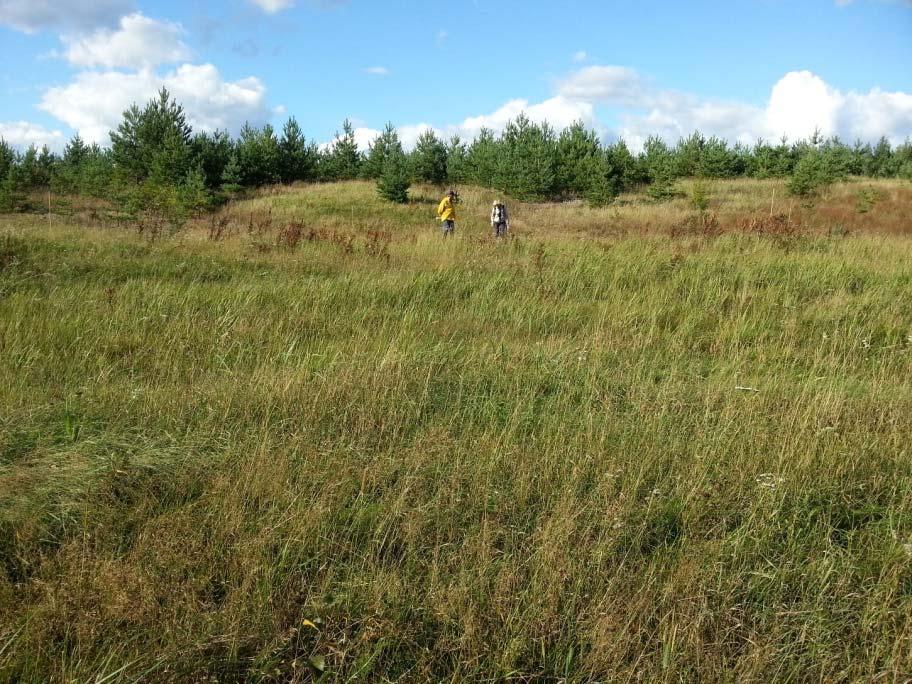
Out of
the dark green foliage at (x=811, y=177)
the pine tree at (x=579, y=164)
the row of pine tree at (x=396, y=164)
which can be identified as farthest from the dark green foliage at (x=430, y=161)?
the dark green foliage at (x=811, y=177)

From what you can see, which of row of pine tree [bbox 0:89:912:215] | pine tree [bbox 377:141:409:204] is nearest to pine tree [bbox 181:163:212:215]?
row of pine tree [bbox 0:89:912:215]

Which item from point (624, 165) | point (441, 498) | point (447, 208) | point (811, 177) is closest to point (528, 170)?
point (624, 165)

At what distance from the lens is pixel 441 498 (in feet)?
8.95

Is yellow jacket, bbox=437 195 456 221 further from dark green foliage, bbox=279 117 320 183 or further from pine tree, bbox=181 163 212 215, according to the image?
dark green foliage, bbox=279 117 320 183

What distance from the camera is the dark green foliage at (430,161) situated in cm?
3962

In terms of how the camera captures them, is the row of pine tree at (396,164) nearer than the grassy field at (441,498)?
No

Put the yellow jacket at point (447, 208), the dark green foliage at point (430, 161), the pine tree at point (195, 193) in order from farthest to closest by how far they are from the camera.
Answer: the dark green foliage at point (430, 161)
the pine tree at point (195, 193)
the yellow jacket at point (447, 208)

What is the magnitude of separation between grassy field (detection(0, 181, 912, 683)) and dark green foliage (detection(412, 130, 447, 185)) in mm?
34987

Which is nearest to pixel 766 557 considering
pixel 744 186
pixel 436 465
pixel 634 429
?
pixel 634 429

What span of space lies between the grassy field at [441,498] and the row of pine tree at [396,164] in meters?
22.3

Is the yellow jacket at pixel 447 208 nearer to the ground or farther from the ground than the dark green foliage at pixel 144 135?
nearer to the ground

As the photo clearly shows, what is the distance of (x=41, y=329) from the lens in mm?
5016

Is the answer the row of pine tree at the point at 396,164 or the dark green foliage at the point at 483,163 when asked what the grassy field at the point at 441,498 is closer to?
the row of pine tree at the point at 396,164

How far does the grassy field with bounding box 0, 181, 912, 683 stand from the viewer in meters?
1.98
